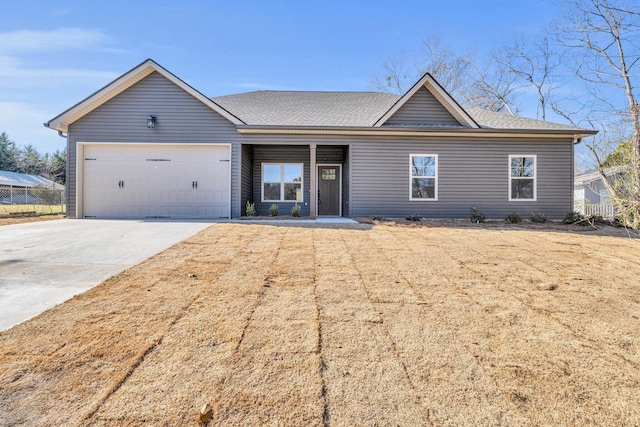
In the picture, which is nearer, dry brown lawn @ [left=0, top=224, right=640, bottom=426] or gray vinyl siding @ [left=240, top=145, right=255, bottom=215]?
dry brown lawn @ [left=0, top=224, right=640, bottom=426]

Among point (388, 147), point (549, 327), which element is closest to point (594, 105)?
point (388, 147)

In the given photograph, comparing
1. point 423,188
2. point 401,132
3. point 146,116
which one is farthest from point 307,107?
point 146,116

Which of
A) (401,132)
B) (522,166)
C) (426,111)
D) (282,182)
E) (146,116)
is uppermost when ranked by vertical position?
(426,111)

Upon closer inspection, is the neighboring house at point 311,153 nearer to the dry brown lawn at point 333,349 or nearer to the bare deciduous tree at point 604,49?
the bare deciduous tree at point 604,49

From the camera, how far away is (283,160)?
12766 mm

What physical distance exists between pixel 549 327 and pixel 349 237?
4.33 metres

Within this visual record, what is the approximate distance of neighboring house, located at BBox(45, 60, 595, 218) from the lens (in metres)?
10.3

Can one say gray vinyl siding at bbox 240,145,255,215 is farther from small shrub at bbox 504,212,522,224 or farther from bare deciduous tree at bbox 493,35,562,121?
bare deciduous tree at bbox 493,35,562,121

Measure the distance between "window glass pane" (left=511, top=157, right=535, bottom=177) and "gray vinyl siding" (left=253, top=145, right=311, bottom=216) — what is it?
24.6 feet

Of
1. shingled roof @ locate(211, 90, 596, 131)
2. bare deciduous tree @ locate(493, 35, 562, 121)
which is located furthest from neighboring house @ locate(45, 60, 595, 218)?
bare deciduous tree @ locate(493, 35, 562, 121)

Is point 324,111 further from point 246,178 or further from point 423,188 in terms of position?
point 423,188

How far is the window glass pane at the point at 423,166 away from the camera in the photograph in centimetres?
1100

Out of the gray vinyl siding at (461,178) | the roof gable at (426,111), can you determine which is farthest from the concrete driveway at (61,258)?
the roof gable at (426,111)

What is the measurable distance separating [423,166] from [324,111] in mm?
4588
